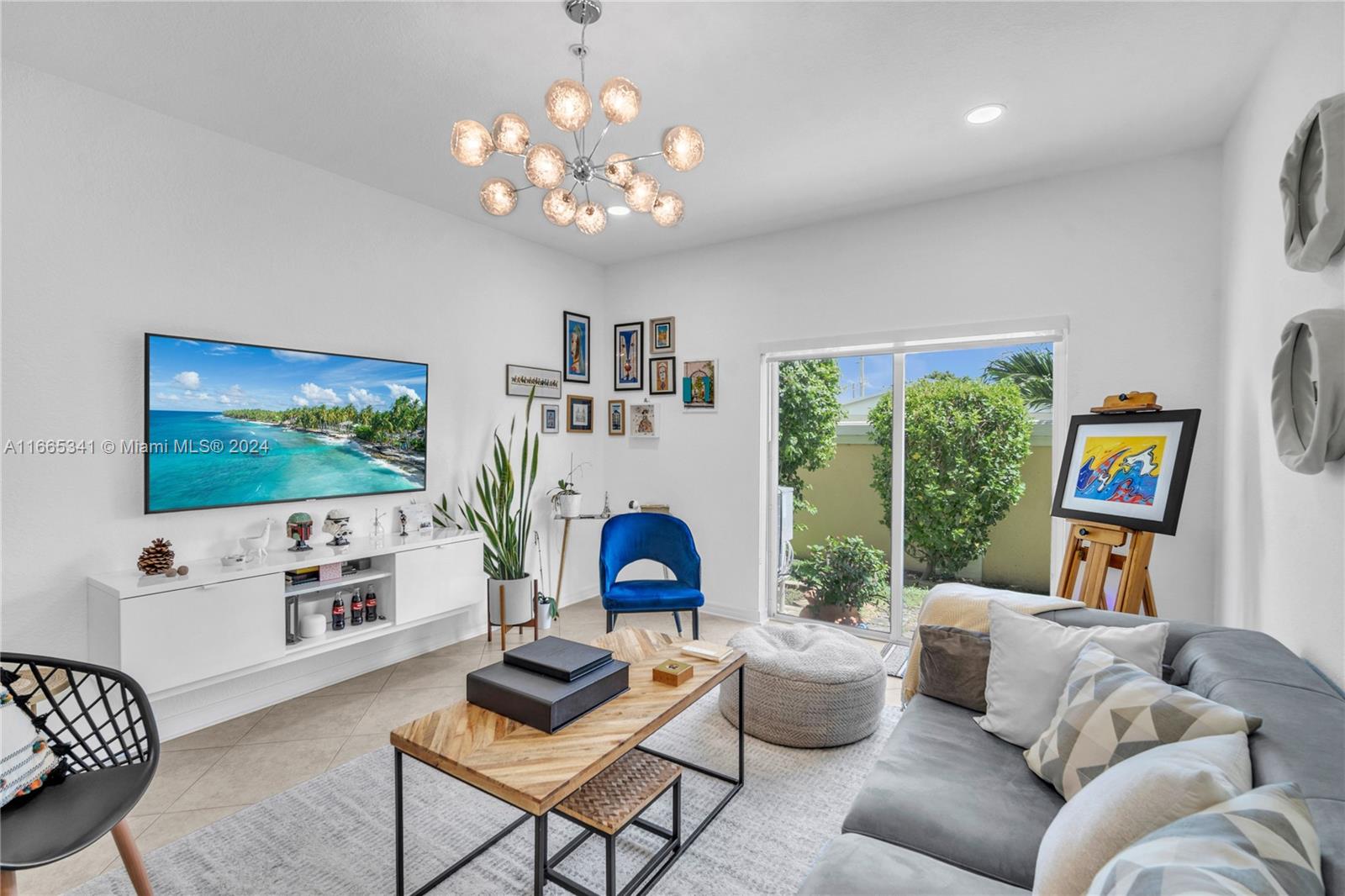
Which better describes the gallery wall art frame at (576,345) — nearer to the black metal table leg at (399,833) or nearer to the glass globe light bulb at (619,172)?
the glass globe light bulb at (619,172)

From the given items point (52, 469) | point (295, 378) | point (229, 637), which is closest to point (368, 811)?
point (229, 637)

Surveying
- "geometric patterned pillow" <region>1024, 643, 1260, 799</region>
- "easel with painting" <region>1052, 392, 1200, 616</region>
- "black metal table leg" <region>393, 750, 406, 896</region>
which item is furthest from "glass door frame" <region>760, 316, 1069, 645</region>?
"black metal table leg" <region>393, 750, 406, 896</region>

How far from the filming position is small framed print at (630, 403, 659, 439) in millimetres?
4754

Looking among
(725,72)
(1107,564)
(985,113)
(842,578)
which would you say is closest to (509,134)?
(725,72)

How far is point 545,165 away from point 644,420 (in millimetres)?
3102

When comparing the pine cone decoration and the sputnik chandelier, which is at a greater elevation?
the sputnik chandelier

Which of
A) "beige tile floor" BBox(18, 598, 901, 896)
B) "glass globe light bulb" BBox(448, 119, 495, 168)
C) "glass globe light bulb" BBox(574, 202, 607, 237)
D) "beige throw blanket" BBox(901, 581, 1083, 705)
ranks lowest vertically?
"beige tile floor" BBox(18, 598, 901, 896)

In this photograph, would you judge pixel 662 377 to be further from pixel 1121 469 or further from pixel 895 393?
pixel 1121 469

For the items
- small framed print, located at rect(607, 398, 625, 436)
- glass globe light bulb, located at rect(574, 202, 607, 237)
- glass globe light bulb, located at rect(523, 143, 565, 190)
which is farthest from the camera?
small framed print, located at rect(607, 398, 625, 436)

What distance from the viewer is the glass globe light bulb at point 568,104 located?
1644mm

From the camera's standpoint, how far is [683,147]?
1.83 metres

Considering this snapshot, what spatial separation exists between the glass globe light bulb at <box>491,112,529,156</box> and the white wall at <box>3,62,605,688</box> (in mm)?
1866

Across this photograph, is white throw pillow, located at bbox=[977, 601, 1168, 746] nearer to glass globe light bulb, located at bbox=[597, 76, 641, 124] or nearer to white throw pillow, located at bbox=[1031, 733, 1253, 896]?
white throw pillow, located at bbox=[1031, 733, 1253, 896]

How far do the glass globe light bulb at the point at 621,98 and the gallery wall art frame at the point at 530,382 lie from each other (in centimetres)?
270
